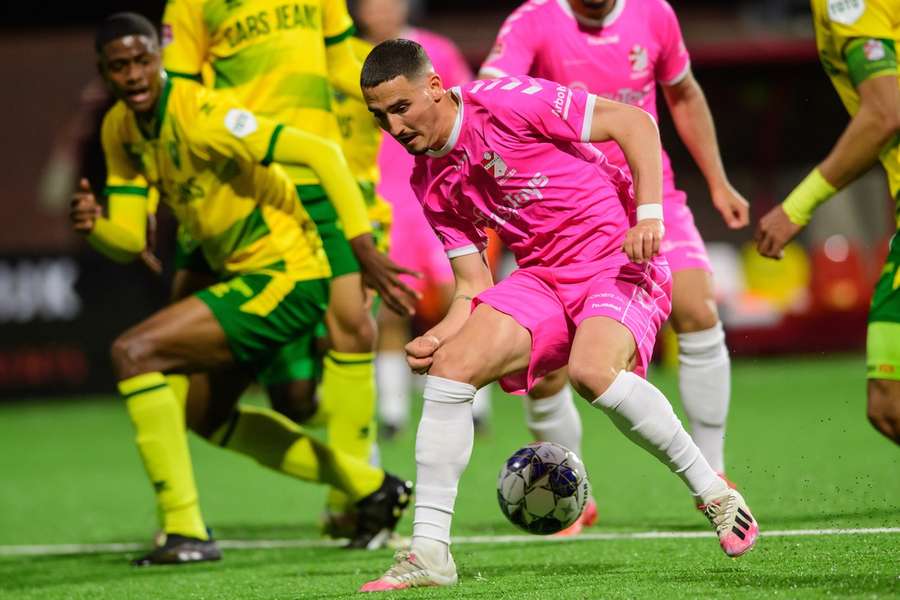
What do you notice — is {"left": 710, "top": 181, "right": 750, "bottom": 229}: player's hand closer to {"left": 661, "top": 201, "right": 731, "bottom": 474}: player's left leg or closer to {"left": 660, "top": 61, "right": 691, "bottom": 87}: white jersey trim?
{"left": 661, "top": 201, "right": 731, "bottom": 474}: player's left leg

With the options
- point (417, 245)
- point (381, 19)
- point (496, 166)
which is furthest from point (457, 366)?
point (417, 245)

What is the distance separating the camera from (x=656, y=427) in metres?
4.60

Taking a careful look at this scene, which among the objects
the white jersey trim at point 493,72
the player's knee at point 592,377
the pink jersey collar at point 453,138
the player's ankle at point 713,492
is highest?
the pink jersey collar at point 453,138

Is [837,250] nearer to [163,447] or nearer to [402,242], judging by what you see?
[402,242]

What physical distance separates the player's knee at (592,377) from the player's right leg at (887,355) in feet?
2.47

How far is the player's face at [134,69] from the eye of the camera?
5.69 meters

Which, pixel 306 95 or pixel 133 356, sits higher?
pixel 306 95

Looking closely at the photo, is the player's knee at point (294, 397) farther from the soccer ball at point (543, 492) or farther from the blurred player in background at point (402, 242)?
the blurred player in background at point (402, 242)

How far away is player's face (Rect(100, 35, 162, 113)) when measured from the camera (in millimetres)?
5691

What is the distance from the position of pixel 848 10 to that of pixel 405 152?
528 centimetres

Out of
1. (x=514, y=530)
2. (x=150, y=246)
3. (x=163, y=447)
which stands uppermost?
(x=150, y=246)

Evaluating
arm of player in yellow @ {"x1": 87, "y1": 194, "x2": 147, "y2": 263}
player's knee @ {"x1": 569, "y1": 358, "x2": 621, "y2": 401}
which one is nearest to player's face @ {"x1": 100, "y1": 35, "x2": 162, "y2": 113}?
arm of player in yellow @ {"x1": 87, "y1": 194, "x2": 147, "y2": 263}

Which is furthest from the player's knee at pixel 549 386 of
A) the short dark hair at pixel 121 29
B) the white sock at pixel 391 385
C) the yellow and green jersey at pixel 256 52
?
the white sock at pixel 391 385

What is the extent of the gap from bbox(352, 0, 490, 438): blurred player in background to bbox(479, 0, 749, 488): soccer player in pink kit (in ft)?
8.55
